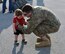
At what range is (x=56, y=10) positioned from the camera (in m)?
12.7

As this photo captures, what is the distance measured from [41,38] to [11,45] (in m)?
0.93

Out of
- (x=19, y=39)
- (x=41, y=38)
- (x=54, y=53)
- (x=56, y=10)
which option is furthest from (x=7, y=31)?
(x=56, y=10)

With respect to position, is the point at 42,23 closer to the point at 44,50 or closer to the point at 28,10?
the point at 28,10

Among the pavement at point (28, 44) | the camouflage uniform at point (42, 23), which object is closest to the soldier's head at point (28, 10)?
the camouflage uniform at point (42, 23)

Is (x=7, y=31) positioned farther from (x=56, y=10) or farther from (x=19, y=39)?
(x=56, y=10)

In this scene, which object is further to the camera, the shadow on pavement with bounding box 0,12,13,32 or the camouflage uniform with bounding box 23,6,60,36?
the shadow on pavement with bounding box 0,12,13,32

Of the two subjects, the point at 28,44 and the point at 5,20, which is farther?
the point at 5,20

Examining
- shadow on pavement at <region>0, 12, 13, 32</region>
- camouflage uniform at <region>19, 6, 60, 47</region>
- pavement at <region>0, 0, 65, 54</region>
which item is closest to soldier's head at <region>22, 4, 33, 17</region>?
camouflage uniform at <region>19, 6, 60, 47</region>

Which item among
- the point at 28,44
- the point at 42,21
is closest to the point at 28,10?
the point at 42,21

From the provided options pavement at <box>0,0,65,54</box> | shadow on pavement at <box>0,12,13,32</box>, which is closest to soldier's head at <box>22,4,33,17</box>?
pavement at <box>0,0,65,54</box>

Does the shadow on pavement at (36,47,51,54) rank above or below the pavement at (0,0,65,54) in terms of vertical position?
above

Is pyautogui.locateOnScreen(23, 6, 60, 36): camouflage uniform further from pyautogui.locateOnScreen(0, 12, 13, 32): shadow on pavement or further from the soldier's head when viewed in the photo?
pyautogui.locateOnScreen(0, 12, 13, 32): shadow on pavement

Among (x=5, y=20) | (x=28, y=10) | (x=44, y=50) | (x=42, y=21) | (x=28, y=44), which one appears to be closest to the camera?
(x=28, y=10)

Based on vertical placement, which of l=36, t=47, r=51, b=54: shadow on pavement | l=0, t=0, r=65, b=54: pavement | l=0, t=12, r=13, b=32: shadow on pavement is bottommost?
l=0, t=12, r=13, b=32: shadow on pavement
